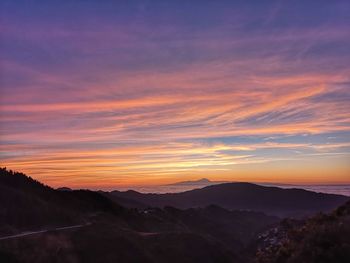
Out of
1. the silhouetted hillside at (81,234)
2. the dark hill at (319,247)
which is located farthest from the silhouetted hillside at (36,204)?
the dark hill at (319,247)

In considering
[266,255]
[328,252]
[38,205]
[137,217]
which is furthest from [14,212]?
[328,252]

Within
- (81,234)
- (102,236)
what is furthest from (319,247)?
(102,236)

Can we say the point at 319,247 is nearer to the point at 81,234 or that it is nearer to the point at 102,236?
the point at 81,234

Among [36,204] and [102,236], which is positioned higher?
[36,204]

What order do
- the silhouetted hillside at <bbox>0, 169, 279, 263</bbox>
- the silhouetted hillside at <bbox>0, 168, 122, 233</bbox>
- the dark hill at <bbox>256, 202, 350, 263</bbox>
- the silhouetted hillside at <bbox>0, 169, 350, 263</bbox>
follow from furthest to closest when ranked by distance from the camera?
1. the silhouetted hillside at <bbox>0, 168, 122, 233</bbox>
2. the silhouetted hillside at <bbox>0, 169, 279, 263</bbox>
3. the silhouetted hillside at <bbox>0, 169, 350, 263</bbox>
4. the dark hill at <bbox>256, 202, 350, 263</bbox>

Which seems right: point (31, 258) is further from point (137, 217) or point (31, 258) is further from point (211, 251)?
point (137, 217)

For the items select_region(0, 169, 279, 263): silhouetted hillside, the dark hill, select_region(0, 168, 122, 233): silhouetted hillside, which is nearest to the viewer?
the dark hill

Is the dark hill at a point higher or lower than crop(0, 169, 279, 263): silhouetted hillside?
higher

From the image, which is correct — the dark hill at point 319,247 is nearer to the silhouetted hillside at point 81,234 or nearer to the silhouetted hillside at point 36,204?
the silhouetted hillside at point 81,234

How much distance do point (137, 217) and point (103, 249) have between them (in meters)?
48.7

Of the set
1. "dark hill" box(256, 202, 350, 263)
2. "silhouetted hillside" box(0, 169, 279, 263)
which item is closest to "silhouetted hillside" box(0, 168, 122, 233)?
"silhouetted hillside" box(0, 169, 279, 263)

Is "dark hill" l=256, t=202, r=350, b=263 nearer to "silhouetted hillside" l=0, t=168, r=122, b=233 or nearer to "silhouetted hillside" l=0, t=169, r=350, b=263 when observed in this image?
"silhouetted hillside" l=0, t=169, r=350, b=263

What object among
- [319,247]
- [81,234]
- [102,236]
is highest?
[319,247]

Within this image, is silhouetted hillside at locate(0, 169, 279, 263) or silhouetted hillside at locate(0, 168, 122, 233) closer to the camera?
silhouetted hillside at locate(0, 169, 279, 263)
